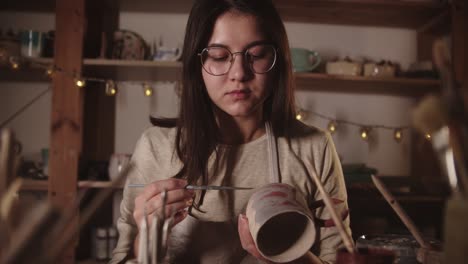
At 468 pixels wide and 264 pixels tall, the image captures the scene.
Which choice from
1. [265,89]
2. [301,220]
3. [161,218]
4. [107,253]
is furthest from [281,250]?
[107,253]

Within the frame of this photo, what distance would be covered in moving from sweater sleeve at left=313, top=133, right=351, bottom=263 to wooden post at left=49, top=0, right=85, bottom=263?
122 centimetres

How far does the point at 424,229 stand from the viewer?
2.24 meters

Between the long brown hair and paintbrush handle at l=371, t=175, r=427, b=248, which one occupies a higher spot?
the long brown hair

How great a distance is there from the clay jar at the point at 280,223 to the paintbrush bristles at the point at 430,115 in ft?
0.66

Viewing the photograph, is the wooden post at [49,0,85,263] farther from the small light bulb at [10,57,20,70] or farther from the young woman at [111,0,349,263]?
the young woman at [111,0,349,263]

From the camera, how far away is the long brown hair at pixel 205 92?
40.5 inches

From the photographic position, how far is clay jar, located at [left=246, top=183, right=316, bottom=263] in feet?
1.67

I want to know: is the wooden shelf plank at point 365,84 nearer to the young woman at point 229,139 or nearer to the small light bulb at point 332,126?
the small light bulb at point 332,126

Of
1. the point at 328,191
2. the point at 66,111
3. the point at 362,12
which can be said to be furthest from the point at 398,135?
the point at 66,111

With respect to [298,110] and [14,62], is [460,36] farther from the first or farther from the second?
[14,62]

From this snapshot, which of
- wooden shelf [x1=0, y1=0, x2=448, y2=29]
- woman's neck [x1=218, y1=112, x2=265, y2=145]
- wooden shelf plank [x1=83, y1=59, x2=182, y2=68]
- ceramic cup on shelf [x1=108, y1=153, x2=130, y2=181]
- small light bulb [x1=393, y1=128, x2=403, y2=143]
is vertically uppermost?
wooden shelf [x1=0, y1=0, x2=448, y2=29]

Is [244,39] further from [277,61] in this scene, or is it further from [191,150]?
[191,150]

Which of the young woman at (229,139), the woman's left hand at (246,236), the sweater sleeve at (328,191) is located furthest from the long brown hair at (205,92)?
the woman's left hand at (246,236)

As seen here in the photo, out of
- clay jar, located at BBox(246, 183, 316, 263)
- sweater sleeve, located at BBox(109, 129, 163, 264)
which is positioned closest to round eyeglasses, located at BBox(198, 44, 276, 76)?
sweater sleeve, located at BBox(109, 129, 163, 264)
